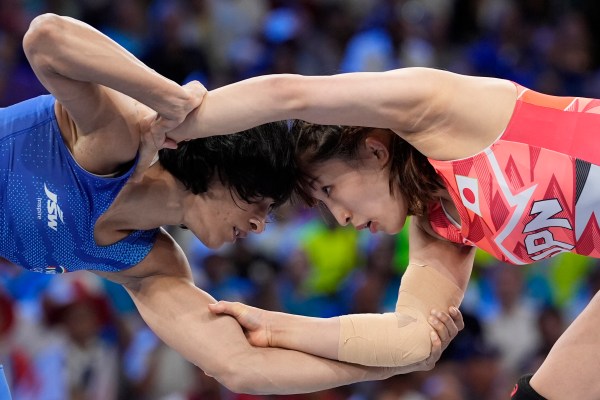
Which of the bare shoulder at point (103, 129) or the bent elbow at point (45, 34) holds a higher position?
the bent elbow at point (45, 34)

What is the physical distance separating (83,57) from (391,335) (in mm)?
1384

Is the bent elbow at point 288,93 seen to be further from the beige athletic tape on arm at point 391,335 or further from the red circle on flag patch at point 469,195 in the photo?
the beige athletic tape on arm at point 391,335

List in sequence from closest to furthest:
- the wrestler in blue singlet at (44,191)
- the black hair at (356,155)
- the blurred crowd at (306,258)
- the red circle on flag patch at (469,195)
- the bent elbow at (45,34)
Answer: the bent elbow at (45,34), the red circle on flag patch at (469,195), the wrestler in blue singlet at (44,191), the black hair at (356,155), the blurred crowd at (306,258)

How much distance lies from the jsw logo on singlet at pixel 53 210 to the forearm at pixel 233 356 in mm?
475

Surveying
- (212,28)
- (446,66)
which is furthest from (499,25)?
(212,28)

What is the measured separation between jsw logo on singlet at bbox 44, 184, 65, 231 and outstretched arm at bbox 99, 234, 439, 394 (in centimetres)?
37

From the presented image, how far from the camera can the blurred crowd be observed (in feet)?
18.0

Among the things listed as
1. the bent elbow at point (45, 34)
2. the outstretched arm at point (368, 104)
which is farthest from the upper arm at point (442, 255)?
the bent elbow at point (45, 34)

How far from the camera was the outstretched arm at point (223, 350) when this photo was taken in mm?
3453

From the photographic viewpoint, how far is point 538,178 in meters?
3.06

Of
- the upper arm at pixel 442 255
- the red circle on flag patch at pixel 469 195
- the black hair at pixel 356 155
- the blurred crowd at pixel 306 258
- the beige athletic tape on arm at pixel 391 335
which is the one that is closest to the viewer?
the red circle on flag patch at pixel 469 195

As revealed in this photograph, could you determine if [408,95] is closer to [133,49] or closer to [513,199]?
[513,199]

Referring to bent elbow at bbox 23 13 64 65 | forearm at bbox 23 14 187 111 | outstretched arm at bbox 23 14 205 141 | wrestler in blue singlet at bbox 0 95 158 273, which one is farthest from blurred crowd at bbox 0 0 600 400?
bent elbow at bbox 23 13 64 65

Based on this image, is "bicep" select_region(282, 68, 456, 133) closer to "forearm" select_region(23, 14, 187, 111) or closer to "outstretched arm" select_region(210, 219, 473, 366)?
"forearm" select_region(23, 14, 187, 111)
